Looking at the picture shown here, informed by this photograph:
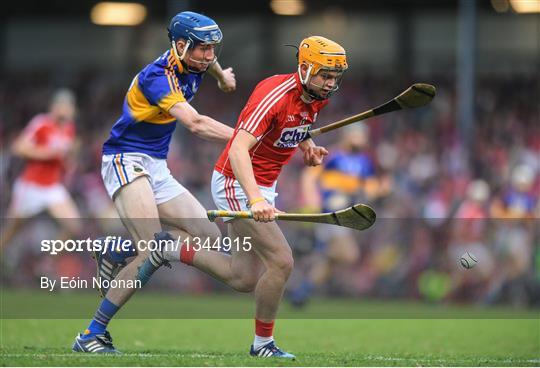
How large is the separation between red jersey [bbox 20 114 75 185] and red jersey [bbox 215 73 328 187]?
6.98 meters

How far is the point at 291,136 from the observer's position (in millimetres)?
8156

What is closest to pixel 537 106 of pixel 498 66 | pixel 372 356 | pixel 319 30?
pixel 498 66

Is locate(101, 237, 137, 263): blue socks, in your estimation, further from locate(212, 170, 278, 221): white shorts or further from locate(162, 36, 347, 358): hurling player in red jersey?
locate(212, 170, 278, 221): white shorts

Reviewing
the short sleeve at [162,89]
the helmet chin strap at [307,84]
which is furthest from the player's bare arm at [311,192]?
the helmet chin strap at [307,84]

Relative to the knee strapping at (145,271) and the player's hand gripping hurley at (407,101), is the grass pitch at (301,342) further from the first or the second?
the player's hand gripping hurley at (407,101)

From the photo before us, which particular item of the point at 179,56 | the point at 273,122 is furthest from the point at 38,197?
the point at 273,122

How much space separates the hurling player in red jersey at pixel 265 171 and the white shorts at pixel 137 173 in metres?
0.46

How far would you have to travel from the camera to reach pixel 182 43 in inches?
329

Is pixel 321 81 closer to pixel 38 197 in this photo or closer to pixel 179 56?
pixel 179 56

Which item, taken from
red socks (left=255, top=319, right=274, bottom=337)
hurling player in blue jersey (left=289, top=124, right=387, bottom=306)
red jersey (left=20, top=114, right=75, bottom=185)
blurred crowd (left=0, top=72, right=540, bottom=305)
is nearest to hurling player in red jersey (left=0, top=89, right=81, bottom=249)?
red jersey (left=20, top=114, right=75, bottom=185)

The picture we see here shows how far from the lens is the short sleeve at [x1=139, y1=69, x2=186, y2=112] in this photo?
321 inches

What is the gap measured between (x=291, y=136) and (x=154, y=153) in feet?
3.67

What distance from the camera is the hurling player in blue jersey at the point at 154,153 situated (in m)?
8.14

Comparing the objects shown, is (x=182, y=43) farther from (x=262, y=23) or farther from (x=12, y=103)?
(x=262, y=23)
